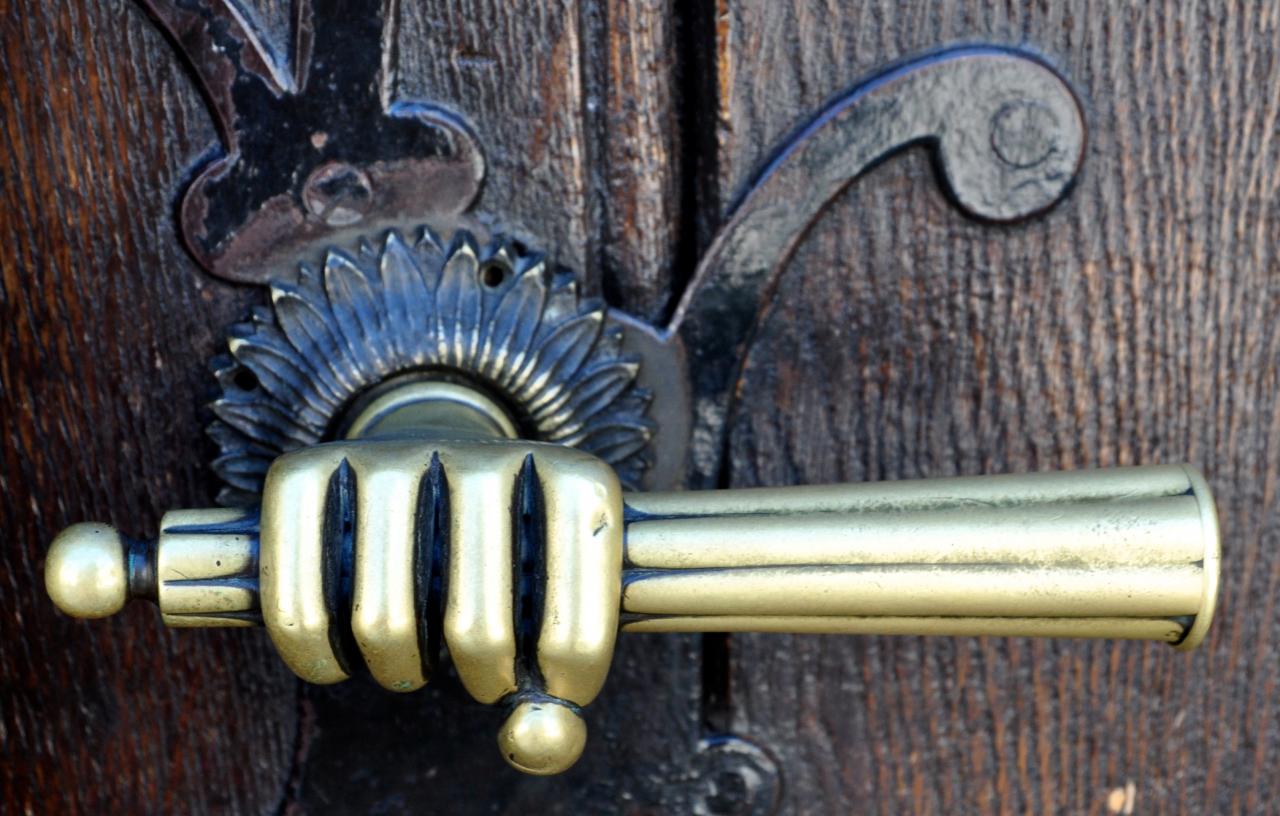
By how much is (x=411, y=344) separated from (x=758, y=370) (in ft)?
0.36

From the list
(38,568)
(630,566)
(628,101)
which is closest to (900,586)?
(630,566)

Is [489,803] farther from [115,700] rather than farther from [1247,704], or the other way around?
[1247,704]

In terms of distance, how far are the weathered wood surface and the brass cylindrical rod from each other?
0.12m

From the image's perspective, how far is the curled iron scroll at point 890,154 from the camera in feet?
1.23

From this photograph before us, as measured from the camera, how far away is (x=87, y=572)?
28 cm

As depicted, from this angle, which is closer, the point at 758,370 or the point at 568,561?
the point at 568,561

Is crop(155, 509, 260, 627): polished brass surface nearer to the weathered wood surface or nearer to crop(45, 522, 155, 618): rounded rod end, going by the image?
crop(45, 522, 155, 618): rounded rod end

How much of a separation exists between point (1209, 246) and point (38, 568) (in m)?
0.39

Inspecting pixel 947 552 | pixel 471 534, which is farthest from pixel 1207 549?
pixel 471 534

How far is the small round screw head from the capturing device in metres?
0.28

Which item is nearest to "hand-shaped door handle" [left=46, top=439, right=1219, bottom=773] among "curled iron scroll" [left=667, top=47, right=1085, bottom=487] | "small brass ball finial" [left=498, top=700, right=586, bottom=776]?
"small brass ball finial" [left=498, top=700, right=586, bottom=776]

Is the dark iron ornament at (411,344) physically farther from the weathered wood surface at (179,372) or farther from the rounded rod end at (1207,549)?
the rounded rod end at (1207,549)

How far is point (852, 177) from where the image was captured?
0.38m

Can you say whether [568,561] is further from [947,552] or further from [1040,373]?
[1040,373]
